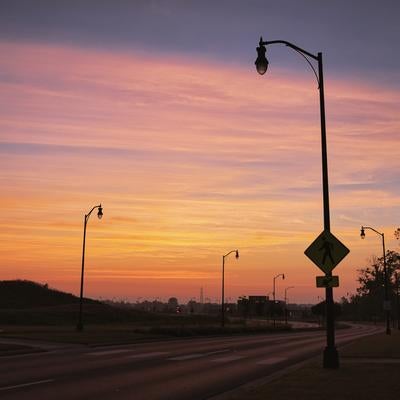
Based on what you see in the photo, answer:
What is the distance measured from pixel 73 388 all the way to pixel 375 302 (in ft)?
620

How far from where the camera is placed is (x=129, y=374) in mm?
17531

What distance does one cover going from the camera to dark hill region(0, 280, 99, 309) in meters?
108

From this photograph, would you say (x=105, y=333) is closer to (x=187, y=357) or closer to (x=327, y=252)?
(x=187, y=357)

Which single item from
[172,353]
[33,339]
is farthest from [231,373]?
[33,339]

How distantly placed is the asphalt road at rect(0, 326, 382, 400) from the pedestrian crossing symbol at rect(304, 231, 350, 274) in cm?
374

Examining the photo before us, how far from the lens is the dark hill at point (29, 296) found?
355 ft

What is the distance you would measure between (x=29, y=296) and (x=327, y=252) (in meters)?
104

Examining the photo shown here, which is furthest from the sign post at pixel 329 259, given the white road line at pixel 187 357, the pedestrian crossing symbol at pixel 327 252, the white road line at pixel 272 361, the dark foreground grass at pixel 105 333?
the dark foreground grass at pixel 105 333

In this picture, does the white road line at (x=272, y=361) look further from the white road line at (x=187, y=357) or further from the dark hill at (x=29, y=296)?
the dark hill at (x=29, y=296)

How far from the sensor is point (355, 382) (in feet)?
46.8

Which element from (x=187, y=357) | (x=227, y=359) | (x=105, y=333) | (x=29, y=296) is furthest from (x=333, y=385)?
(x=29, y=296)

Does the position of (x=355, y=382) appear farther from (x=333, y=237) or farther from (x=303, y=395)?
(x=333, y=237)

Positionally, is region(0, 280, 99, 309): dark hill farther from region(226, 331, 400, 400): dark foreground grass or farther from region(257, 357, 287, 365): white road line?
region(226, 331, 400, 400): dark foreground grass

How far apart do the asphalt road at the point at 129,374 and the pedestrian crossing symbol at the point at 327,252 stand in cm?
374
